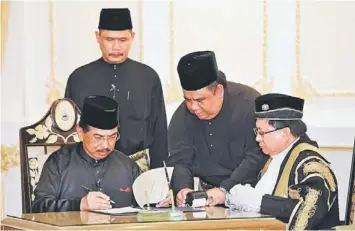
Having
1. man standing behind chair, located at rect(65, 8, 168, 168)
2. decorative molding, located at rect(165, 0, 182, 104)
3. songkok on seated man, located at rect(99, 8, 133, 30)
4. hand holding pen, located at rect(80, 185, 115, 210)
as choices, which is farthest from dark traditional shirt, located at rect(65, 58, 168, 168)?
hand holding pen, located at rect(80, 185, 115, 210)

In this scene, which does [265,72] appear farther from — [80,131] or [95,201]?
[95,201]

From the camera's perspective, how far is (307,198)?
433 centimetres

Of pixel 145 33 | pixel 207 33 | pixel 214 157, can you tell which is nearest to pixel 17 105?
pixel 145 33

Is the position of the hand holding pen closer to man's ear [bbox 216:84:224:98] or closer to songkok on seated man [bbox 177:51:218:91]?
songkok on seated man [bbox 177:51:218:91]

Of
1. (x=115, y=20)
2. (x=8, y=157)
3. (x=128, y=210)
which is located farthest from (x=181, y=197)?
(x=8, y=157)

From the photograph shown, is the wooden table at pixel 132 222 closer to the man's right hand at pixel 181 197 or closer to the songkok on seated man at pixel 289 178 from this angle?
the songkok on seated man at pixel 289 178

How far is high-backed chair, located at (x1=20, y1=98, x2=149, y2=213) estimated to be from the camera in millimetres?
4887

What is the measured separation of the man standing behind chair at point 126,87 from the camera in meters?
5.72

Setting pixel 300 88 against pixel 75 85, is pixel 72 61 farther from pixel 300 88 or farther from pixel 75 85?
pixel 300 88

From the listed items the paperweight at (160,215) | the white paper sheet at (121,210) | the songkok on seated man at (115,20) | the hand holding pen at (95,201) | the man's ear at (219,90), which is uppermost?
the songkok on seated man at (115,20)

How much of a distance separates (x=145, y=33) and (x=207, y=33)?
0.46 m

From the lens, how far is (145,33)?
682cm

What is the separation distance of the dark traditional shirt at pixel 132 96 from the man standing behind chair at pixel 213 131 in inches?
15.9

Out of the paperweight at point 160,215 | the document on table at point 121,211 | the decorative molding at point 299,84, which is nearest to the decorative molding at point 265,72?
the decorative molding at point 299,84
